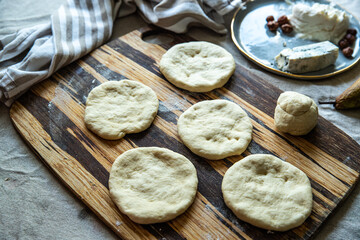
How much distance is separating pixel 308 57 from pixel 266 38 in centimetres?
38

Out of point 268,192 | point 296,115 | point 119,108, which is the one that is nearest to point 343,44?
point 296,115

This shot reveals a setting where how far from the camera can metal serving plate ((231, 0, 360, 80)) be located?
1.98 meters

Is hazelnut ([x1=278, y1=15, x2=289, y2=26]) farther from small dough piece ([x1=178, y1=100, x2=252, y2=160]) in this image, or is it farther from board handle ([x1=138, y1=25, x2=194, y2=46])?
small dough piece ([x1=178, y1=100, x2=252, y2=160])

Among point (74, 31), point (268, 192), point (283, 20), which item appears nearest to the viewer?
point (268, 192)

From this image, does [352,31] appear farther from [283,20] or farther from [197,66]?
[197,66]

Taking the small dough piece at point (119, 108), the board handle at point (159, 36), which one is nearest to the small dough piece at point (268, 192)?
the small dough piece at point (119, 108)

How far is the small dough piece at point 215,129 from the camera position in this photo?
1.48 meters

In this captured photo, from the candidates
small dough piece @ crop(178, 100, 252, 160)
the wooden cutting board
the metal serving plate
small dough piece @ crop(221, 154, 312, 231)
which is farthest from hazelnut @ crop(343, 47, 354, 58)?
small dough piece @ crop(221, 154, 312, 231)

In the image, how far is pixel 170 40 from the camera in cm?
211

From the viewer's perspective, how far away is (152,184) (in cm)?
137

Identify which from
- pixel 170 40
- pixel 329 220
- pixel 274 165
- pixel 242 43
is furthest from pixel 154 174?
pixel 242 43

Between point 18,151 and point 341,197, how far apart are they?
157 cm

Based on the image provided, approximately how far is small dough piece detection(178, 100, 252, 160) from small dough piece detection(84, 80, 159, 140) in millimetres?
196

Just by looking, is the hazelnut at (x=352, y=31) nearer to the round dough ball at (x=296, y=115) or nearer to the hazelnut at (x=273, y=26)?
the hazelnut at (x=273, y=26)
